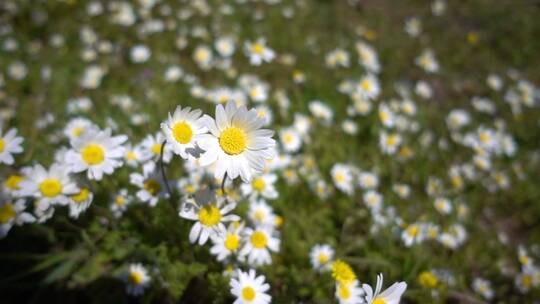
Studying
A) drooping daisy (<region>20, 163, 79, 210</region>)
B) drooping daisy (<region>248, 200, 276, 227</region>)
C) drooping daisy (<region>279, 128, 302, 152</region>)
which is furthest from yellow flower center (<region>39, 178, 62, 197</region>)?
drooping daisy (<region>279, 128, 302, 152</region>)

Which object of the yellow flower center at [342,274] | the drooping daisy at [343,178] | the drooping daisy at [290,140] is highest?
the drooping daisy at [290,140]

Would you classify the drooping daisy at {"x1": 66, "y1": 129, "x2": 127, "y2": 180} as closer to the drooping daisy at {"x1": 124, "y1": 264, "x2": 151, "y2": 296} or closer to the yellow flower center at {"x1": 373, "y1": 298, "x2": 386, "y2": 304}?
the drooping daisy at {"x1": 124, "y1": 264, "x2": 151, "y2": 296}

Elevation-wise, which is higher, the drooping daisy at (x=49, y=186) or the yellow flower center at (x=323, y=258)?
the drooping daisy at (x=49, y=186)

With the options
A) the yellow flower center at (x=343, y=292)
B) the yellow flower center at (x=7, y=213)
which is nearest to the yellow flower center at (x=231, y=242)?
the yellow flower center at (x=343, y=292)

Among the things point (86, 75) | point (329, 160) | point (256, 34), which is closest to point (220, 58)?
point (256, 34)

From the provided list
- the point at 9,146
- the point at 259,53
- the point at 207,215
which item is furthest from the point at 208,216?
the point at 259,53

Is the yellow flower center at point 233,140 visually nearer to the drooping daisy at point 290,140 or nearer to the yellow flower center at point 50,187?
the yellow flower center at point 50,187
